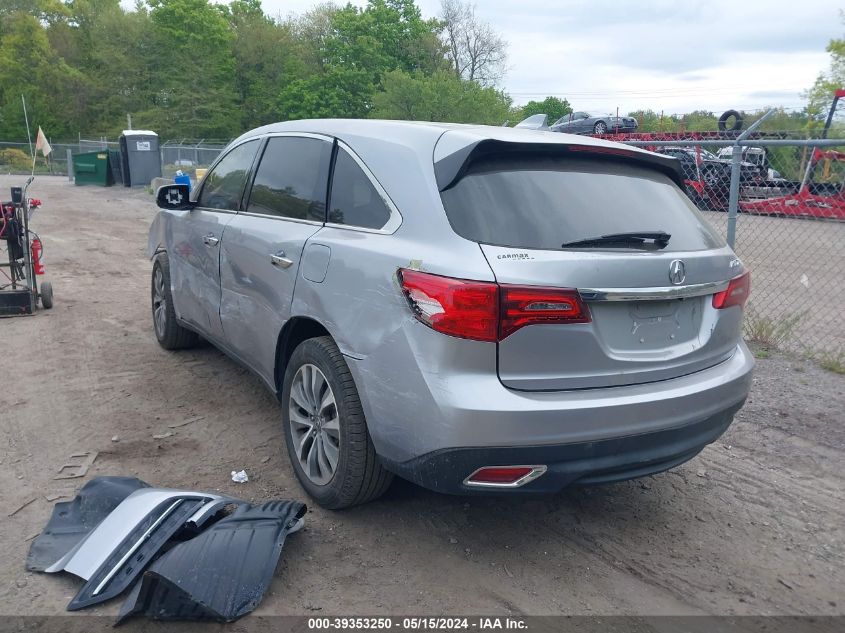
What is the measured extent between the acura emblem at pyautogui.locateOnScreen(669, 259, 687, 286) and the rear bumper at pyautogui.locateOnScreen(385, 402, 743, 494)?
0.63 meters

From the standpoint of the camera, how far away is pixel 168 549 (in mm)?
3051

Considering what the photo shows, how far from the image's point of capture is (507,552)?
3322 mm

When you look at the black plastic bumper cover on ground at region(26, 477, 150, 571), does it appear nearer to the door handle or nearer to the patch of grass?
the door handle

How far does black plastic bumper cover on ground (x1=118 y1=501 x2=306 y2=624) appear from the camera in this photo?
2.76m

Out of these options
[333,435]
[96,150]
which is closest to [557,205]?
[333,435]

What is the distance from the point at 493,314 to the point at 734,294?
1.40m

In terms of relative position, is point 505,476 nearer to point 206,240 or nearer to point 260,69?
point 206,240

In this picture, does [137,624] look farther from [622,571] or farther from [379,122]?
[379,122]

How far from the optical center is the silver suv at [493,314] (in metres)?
2.79

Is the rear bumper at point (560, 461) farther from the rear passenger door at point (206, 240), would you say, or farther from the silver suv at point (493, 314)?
the rear passenger door at point (206, 240)

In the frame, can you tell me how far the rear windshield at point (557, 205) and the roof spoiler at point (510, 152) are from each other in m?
0.03

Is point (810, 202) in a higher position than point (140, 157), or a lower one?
higher

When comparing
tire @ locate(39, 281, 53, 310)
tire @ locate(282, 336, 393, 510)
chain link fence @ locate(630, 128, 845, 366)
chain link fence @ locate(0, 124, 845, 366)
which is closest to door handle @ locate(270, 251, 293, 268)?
tire @ locate(282, 336, 393, 510)

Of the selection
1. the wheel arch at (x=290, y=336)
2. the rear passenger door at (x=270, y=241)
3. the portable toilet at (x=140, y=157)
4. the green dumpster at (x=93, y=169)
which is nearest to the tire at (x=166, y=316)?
the rear passenger door at (x=270, y=241)
